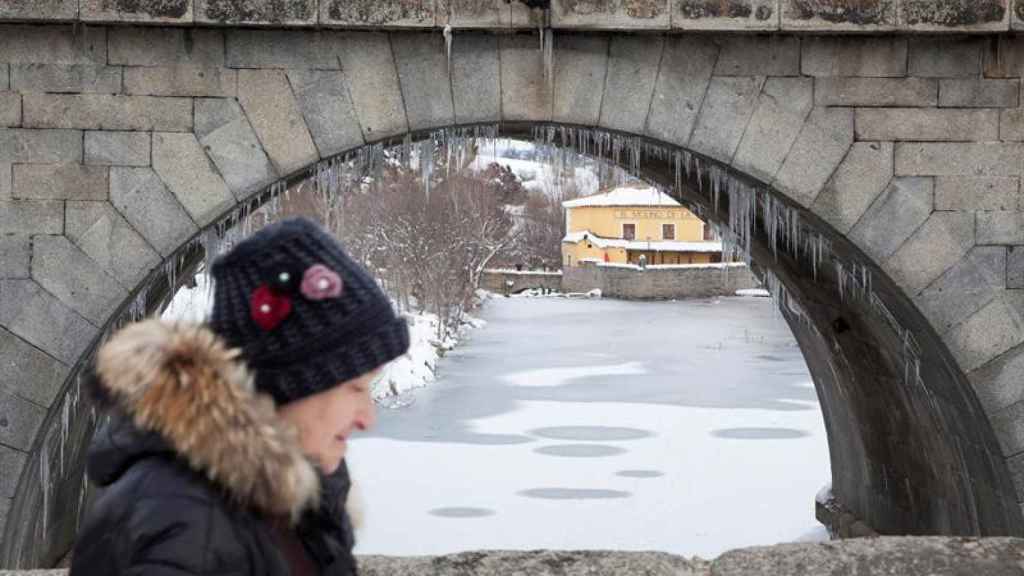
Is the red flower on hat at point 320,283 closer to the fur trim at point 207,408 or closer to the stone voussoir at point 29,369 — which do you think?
the fur trim at point 207,408

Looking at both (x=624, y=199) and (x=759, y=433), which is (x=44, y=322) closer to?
(x=759, y=433)

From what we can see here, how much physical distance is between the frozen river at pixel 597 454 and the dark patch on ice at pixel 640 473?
2cm

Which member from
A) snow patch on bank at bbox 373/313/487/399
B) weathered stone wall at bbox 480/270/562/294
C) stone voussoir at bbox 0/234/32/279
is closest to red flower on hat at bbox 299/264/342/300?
stone voussoir at bbox 0/234/32/279

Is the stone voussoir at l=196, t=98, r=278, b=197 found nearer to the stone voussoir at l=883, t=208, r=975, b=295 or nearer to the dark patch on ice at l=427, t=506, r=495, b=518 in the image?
the stone voussoir at l=883, t=208, r=975, b=295

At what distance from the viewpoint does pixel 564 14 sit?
5816mm

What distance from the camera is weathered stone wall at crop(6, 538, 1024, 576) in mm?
3541

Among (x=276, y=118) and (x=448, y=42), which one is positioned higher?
(x=448, y=42)

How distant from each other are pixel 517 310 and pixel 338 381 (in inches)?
1305

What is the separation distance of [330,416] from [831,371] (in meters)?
8.18

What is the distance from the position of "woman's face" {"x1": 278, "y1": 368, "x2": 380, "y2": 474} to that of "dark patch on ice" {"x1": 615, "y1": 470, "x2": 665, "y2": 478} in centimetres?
1103

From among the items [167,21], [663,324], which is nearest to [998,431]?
[167,21]

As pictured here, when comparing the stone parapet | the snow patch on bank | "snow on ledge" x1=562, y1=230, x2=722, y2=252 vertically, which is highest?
the stone parapet

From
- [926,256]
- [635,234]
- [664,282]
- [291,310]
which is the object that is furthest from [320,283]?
[635,234]

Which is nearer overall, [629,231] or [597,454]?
[597,454]
